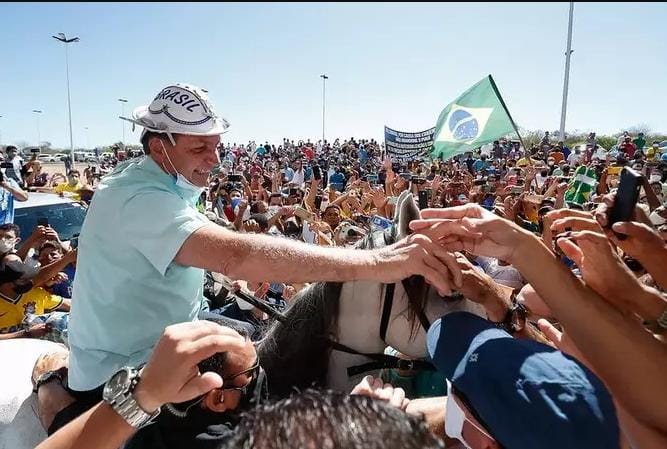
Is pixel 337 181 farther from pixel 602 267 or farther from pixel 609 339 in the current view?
pixel 609 339

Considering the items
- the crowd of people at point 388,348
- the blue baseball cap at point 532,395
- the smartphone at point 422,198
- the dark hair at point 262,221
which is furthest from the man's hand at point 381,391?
the dark hair at point 262,221

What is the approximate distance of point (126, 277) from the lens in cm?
186

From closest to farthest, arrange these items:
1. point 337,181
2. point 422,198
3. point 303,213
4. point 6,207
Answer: point 422,198
point 6,207
point 303,213
point 337,181

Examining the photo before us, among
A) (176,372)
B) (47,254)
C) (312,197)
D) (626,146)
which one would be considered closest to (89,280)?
(176,372)

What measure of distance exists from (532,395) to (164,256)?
1.30 metres

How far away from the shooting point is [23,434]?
2199 millimetres

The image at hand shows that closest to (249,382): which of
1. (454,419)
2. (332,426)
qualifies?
Answer: (454,419)

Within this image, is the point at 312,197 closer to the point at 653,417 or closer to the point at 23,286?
the point at 23,286

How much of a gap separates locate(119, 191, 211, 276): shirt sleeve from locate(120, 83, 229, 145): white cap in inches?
13.7

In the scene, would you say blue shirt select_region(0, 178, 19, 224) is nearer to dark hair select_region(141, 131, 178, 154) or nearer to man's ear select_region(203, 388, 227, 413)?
dark hair select_region(141, 131, 178, 154)

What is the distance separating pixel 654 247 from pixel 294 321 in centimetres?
147

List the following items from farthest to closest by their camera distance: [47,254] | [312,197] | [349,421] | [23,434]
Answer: [312,197]
[47,254]
[23,434]
[349,421]

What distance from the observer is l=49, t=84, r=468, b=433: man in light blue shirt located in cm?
164

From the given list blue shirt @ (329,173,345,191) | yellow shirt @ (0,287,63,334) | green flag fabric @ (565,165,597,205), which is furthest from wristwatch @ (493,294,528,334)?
blue shirt @ (329,173,345,191)
